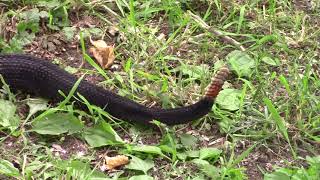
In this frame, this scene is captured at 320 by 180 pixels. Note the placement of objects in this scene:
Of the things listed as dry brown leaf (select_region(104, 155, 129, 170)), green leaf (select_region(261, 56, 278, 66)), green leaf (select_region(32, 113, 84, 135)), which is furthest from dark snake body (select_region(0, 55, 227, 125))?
green leaf (select_region(261, 56, 278, 66))

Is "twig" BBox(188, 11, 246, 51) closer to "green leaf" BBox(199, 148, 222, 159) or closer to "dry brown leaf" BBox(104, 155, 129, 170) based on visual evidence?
"green leaf" BBox(199, 148, 222, 159)

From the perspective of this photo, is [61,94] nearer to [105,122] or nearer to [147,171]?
[105,122]

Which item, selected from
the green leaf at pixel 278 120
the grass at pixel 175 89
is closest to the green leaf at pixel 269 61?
the grass at pixel 175 89

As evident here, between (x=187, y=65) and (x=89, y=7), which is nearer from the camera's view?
(x=187, y=65)

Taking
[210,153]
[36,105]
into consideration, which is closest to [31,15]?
[36,105]

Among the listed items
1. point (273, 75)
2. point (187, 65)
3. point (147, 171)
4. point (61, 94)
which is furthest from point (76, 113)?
point (273, 75)

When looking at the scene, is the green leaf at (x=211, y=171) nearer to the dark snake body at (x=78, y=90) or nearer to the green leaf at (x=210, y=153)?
the green leaf at (x=210, y=153)

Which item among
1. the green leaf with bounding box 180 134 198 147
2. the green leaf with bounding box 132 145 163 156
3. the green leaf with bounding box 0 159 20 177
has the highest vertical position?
the green leaf with bounding box 0 159 20 177
